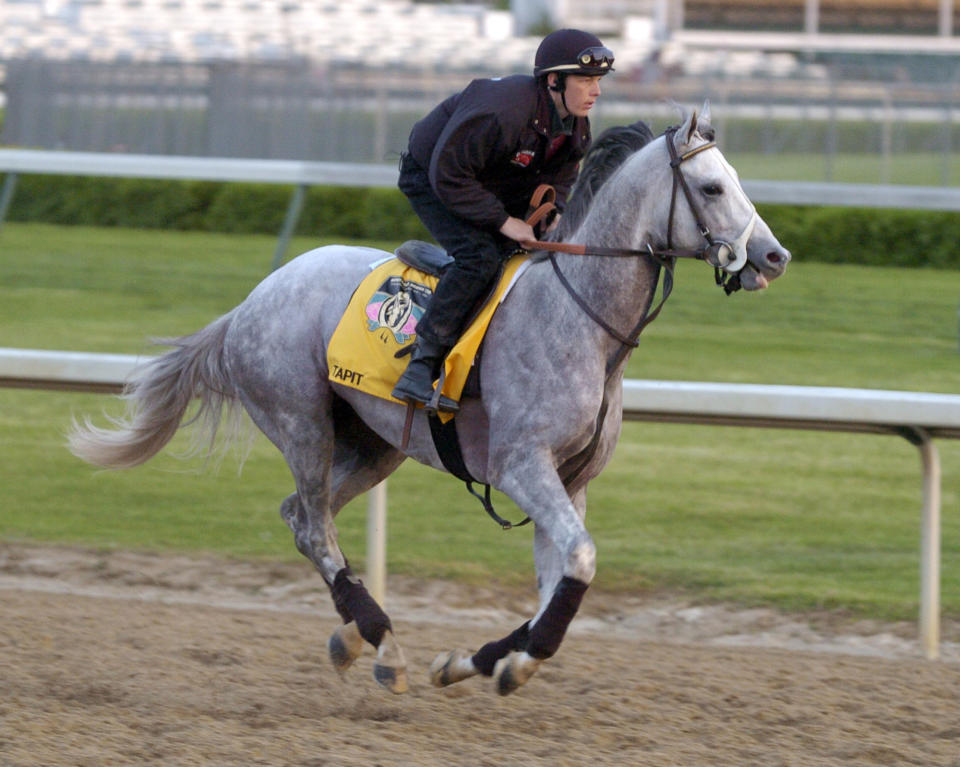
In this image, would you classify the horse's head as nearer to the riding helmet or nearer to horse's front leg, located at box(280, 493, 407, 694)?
the riding helmet

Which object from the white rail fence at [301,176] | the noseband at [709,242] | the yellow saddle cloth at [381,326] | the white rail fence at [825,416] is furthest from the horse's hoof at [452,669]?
the white rail fence at [301,176]

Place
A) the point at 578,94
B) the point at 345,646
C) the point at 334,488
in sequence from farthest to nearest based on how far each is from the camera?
the point at 334,488 → the point at 345,646 → the point at 578,94

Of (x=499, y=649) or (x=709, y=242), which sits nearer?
(x=709, y=242)

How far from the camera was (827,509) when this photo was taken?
617 cm

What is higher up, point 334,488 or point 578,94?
point 578,94

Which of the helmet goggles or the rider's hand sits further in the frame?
the rider's hand

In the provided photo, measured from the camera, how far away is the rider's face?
3.84 meters

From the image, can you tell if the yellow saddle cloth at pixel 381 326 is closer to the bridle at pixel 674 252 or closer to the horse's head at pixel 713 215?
→ the bridle at pixel 674 252

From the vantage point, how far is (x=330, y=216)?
13.6 metres

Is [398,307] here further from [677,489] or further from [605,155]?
[677,489]

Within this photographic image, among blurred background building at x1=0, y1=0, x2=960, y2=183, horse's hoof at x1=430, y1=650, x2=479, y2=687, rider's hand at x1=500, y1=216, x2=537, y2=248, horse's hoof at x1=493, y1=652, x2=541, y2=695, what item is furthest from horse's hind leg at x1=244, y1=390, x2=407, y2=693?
blurred background building at x1=0, y1=0, x2=960, y2=183

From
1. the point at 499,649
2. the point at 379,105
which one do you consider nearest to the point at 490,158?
the point at 499,649

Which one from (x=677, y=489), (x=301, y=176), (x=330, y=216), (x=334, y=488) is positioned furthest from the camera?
(x=330, y=216)

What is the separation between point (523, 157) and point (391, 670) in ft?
4.79
